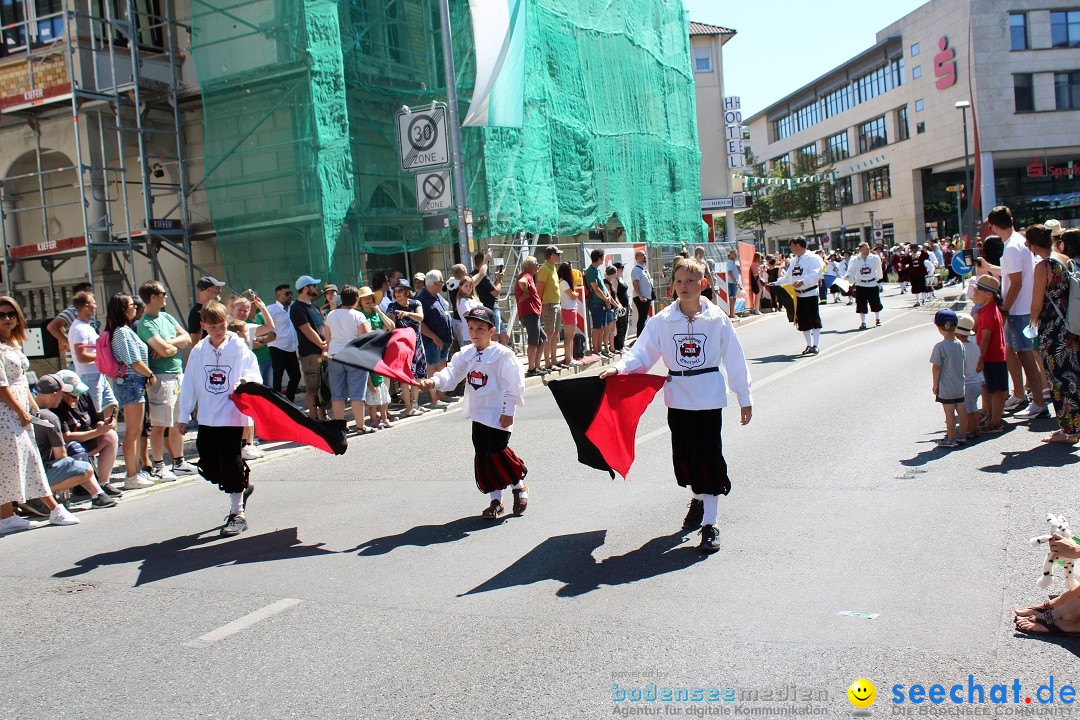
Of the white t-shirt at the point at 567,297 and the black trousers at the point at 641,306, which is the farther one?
the black trousers at the point at 641,306

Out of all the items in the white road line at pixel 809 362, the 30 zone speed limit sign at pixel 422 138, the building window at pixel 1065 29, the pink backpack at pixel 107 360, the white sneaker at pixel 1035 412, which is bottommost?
the white sneaker at pixel 1035 412

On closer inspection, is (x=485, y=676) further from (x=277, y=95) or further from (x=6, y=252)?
(x=6, y=252)

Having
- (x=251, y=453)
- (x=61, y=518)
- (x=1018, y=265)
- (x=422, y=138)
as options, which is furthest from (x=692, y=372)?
(x=422, y=138)

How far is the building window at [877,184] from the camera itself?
7112 centimetres

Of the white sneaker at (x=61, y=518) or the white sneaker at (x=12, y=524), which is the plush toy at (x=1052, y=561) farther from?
the white sneaker at (x=12, y=524)

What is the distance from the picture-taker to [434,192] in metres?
16.7

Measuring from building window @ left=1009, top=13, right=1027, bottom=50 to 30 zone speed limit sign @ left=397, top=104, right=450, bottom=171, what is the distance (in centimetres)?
5284

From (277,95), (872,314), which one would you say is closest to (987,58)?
(872,314)

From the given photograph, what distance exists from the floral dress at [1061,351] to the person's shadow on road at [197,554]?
6.20 metres

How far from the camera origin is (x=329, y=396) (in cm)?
1294

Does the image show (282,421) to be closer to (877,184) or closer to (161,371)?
(161,371)

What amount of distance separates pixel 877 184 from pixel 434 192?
63.7 meters

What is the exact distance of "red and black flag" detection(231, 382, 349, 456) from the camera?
7.51m

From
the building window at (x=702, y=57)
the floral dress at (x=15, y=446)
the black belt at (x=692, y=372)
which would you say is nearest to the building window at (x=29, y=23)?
the floral dress at (x=15, y=446)
